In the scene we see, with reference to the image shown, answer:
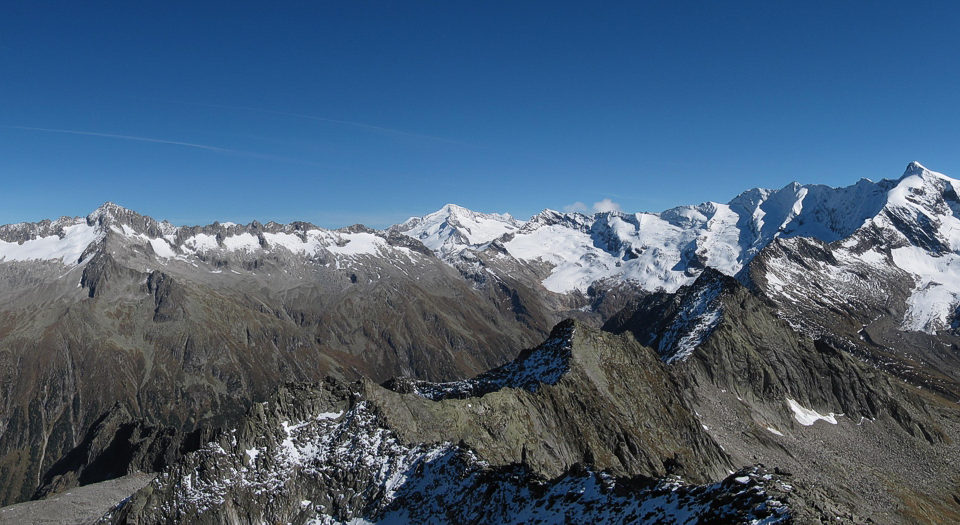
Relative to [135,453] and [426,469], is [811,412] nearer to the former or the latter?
[426,469]

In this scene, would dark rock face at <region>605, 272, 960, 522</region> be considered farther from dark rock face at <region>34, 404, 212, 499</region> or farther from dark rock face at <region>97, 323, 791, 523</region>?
dark rock face at <region>34, 404, 212, 499</region>

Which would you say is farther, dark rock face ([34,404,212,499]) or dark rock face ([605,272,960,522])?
dark rock face ([34,404,212,499])

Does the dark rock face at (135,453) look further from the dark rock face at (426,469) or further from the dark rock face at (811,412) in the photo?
the dark rock face at (811,412)

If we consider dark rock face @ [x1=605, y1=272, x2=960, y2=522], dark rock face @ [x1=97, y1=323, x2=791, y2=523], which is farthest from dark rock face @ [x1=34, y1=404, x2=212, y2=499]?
dark rock face @ [x1=605, y1=272, x2=960, y2=522]

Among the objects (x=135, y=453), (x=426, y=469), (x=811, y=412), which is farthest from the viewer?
(x=135, y=453)

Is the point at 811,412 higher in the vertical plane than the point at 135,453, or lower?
lower

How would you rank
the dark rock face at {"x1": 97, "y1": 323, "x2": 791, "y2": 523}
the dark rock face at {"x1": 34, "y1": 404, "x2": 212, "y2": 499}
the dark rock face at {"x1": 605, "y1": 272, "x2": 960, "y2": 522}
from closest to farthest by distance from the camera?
the dark rock face at {"x1": 97, "y1": 323, "x2": 791, "y2": 523} → the dark rock face at {"x1": 605, "y1": 272, "x2": 960, "y2": 522} → the dark rock face at {"x1": 34, "y1": 404, "x2": 212, "y2": 499}

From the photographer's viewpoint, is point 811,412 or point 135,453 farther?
point 135,453

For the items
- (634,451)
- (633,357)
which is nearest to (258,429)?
(634,451)

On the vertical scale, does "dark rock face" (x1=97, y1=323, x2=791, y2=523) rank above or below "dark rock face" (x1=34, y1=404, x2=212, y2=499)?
below

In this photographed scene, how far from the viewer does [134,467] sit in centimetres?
16075

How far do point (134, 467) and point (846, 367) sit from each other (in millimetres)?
202726

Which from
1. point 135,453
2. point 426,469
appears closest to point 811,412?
point 426,469

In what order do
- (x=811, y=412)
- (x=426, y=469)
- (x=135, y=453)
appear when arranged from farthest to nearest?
(x=135, y=453), (x=811, y=412), (x=426, y=469)
